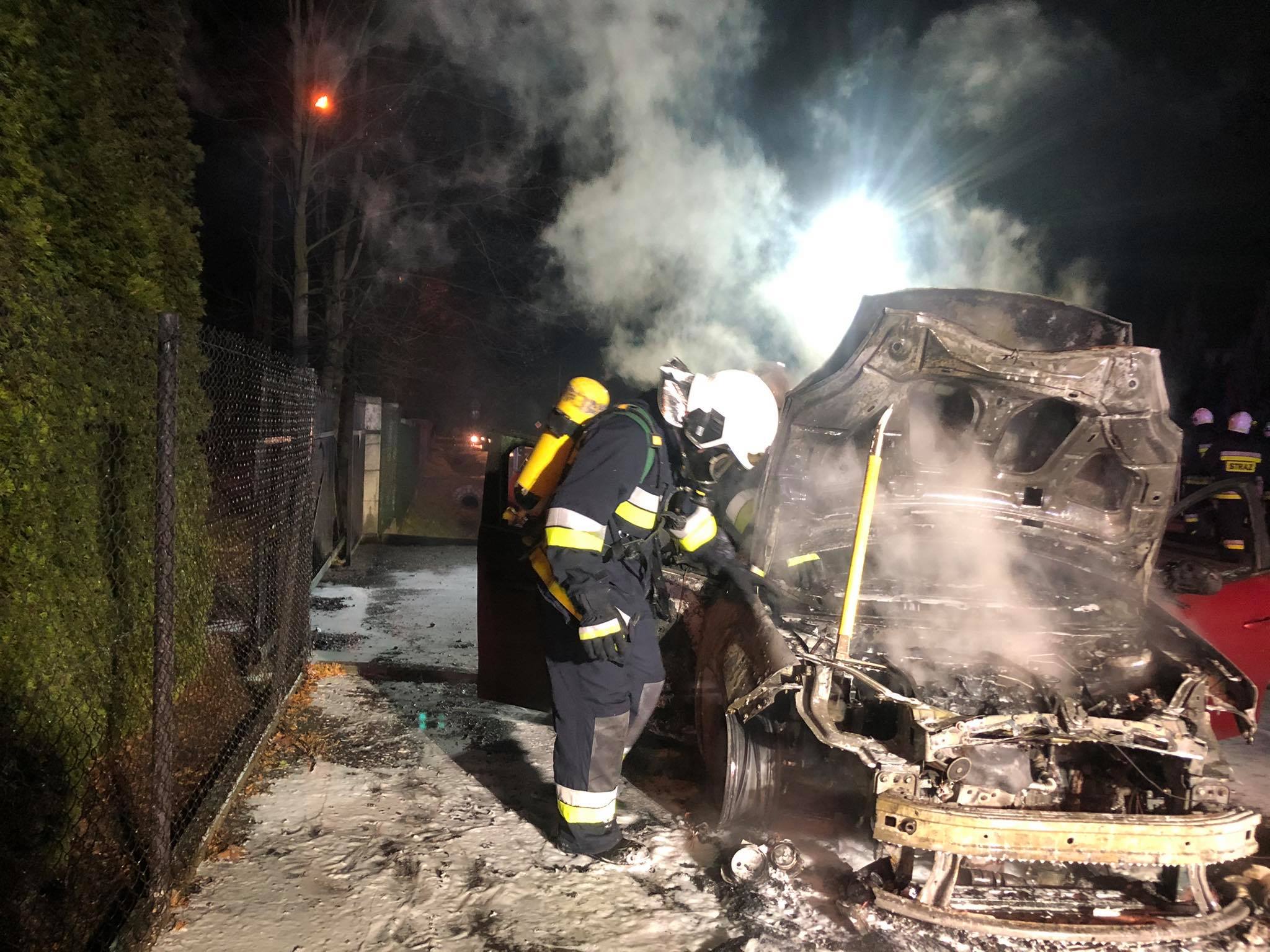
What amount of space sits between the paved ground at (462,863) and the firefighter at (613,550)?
31 centimetres

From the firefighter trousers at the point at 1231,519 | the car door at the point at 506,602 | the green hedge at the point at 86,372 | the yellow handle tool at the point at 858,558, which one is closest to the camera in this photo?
the green hedge at the point at 86,372

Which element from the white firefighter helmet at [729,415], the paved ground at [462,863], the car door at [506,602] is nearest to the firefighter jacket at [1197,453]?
the paved ground at [462,863]

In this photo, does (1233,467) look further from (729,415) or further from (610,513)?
(610,513)

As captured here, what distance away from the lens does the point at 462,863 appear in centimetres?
325

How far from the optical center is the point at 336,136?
39.9ft

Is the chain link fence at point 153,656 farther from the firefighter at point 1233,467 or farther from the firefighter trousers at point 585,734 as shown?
the firefighter at point 1233,467

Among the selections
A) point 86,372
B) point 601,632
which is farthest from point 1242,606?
point 86,372

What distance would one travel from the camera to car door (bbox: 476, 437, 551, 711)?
4309mm

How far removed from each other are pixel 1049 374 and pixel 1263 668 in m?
2.24

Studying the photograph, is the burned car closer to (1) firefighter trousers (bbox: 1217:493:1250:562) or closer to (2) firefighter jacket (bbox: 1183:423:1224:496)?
(1) firefighter trousers (bbox: 1217:493:1250:562)

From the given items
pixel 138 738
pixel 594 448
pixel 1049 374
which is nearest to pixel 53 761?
pixel 138 738

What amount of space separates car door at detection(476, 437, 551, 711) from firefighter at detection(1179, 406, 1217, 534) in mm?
6048

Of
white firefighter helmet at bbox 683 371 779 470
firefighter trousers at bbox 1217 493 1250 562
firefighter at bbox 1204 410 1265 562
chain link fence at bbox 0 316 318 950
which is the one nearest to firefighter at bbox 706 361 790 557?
white firefighter helmet at bbox 683 371 779 470

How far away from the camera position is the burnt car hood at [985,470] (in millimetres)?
3748
